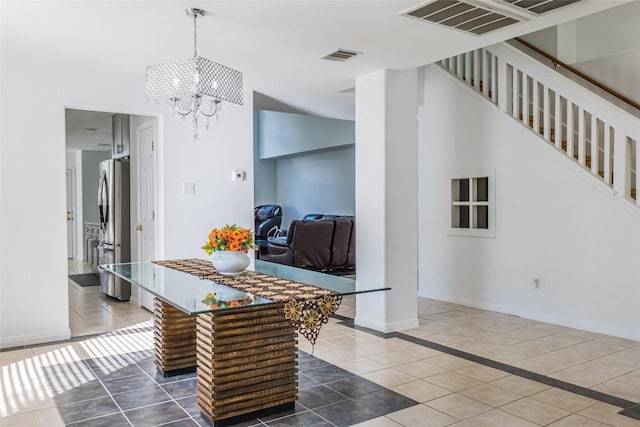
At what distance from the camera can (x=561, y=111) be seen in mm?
5195

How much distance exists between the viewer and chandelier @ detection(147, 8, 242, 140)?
3164 millimetres

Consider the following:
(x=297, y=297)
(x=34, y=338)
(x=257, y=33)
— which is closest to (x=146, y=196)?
(x=34, y=338)

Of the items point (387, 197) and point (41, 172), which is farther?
point (387, 197)

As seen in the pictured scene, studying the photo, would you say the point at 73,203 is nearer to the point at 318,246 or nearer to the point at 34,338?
the point at 318,246

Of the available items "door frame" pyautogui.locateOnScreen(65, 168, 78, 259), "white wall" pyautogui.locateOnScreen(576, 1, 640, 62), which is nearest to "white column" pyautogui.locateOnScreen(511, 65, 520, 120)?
"white wall" pyautogui.locateOnScreen(576, 1, 640, 62)

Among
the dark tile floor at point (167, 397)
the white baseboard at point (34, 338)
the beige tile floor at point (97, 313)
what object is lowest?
the beige tile floor at point (97, 313)

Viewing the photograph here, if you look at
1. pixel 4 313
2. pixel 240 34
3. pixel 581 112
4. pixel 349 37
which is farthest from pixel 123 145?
pixel 581 112

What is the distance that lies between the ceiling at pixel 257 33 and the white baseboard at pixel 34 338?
2.32 m

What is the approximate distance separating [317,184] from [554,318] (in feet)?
24.2

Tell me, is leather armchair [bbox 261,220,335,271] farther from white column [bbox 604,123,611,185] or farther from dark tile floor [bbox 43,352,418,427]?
white column [bbox 604,123,611,185]

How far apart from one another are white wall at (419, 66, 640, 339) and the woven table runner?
10.1ft

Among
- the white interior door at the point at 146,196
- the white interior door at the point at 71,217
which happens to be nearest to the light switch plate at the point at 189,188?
the white interior door at the point at 146,196

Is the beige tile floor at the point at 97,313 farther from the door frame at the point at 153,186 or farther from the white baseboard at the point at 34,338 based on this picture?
the door frame at the point at 153,186

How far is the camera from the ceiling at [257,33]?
3.13 m
